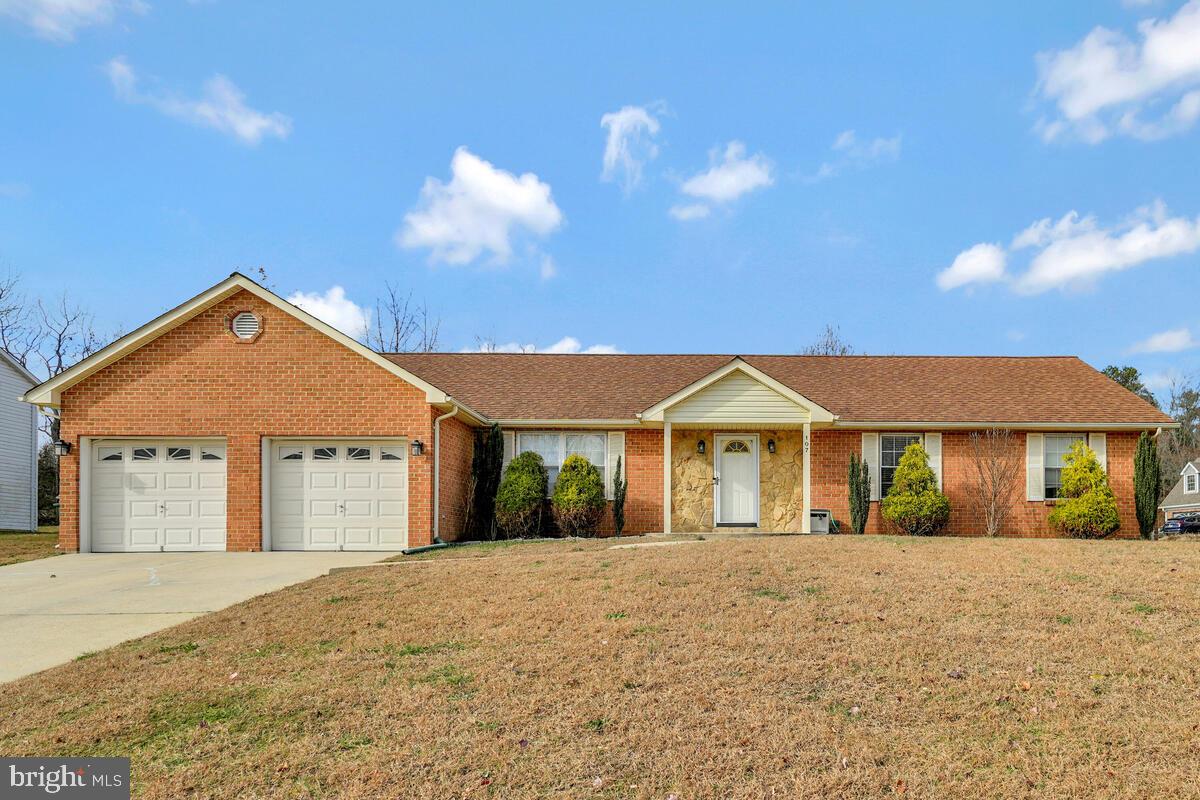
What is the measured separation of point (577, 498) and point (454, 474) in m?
2.73

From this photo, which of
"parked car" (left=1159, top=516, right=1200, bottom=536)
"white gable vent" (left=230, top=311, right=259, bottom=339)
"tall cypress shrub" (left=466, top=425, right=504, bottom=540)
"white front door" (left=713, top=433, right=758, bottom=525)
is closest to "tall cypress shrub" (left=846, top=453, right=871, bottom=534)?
"white front door" (left=713, top=433, right=758, bottom=525)

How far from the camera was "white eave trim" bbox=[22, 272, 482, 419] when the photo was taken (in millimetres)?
16453

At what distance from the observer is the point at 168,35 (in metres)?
17.0

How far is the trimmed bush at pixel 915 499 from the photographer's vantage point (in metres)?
18.5

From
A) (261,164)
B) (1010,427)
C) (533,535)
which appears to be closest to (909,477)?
(1010,427)

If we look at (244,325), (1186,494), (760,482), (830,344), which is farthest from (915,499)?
(1186,494)

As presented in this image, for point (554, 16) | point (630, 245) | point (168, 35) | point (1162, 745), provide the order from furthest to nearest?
point (630, 245)
point (168, 35)
point (554, 16)
point (1162, 745)

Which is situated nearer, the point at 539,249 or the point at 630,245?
the point at 630,245

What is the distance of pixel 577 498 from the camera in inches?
727

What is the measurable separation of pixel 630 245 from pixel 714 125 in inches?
287

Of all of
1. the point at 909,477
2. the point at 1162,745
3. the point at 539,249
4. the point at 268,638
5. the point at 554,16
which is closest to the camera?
the point at 1162,745

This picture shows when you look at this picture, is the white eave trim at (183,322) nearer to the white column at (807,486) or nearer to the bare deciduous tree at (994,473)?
the white column at (807,486)

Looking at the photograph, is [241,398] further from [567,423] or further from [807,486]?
[807,486]

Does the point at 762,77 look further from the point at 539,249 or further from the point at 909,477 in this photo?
the point at 539,249
